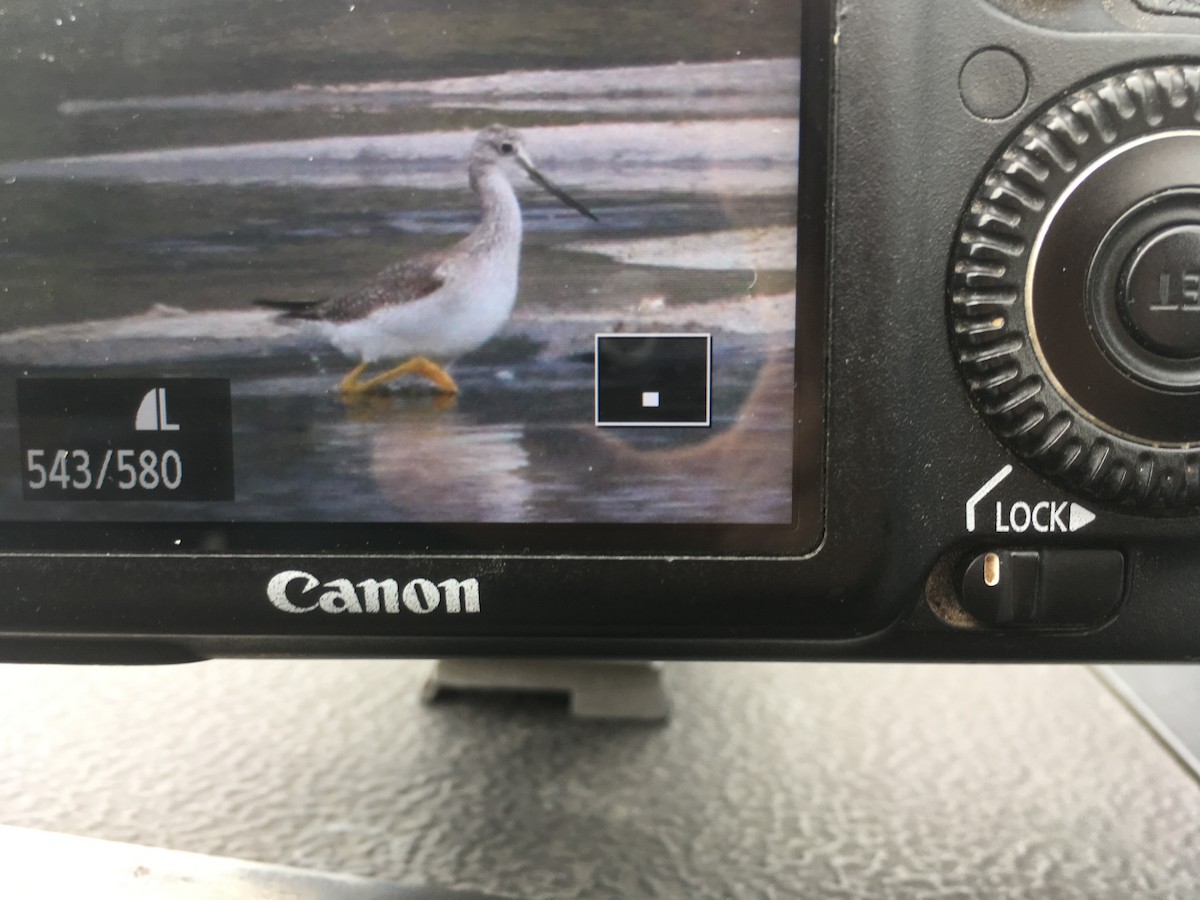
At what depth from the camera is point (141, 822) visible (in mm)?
426

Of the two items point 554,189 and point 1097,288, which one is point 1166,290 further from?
point 554,189

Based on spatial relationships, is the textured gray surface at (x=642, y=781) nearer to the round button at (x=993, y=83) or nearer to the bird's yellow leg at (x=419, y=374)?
the bird's yellow leg at (x=419, y=374)

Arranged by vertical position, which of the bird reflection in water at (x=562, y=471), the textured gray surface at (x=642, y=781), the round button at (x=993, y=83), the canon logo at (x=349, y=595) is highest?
the round button at (x=993, y=83)

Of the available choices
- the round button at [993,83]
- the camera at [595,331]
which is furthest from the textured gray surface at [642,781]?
the round button at [993,83]

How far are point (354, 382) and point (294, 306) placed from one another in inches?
1.4

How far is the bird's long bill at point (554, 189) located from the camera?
0.38 m

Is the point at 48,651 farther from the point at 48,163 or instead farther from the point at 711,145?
the point at 711,145

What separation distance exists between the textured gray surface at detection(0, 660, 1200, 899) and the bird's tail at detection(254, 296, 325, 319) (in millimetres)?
211

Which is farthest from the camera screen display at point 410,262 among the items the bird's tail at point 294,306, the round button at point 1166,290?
the round button at point 1166,290

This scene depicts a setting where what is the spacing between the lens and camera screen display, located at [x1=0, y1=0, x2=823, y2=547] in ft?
1.24

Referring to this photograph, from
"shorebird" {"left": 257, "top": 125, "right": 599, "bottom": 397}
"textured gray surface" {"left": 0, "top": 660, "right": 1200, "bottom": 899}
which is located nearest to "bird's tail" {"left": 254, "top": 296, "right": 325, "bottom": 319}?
"shorebird" {"left": 257, "top": 125, "right": 599, "bottom": 397}

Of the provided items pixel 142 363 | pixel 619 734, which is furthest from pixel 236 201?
pixel 619 734

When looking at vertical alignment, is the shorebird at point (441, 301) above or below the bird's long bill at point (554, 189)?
below
